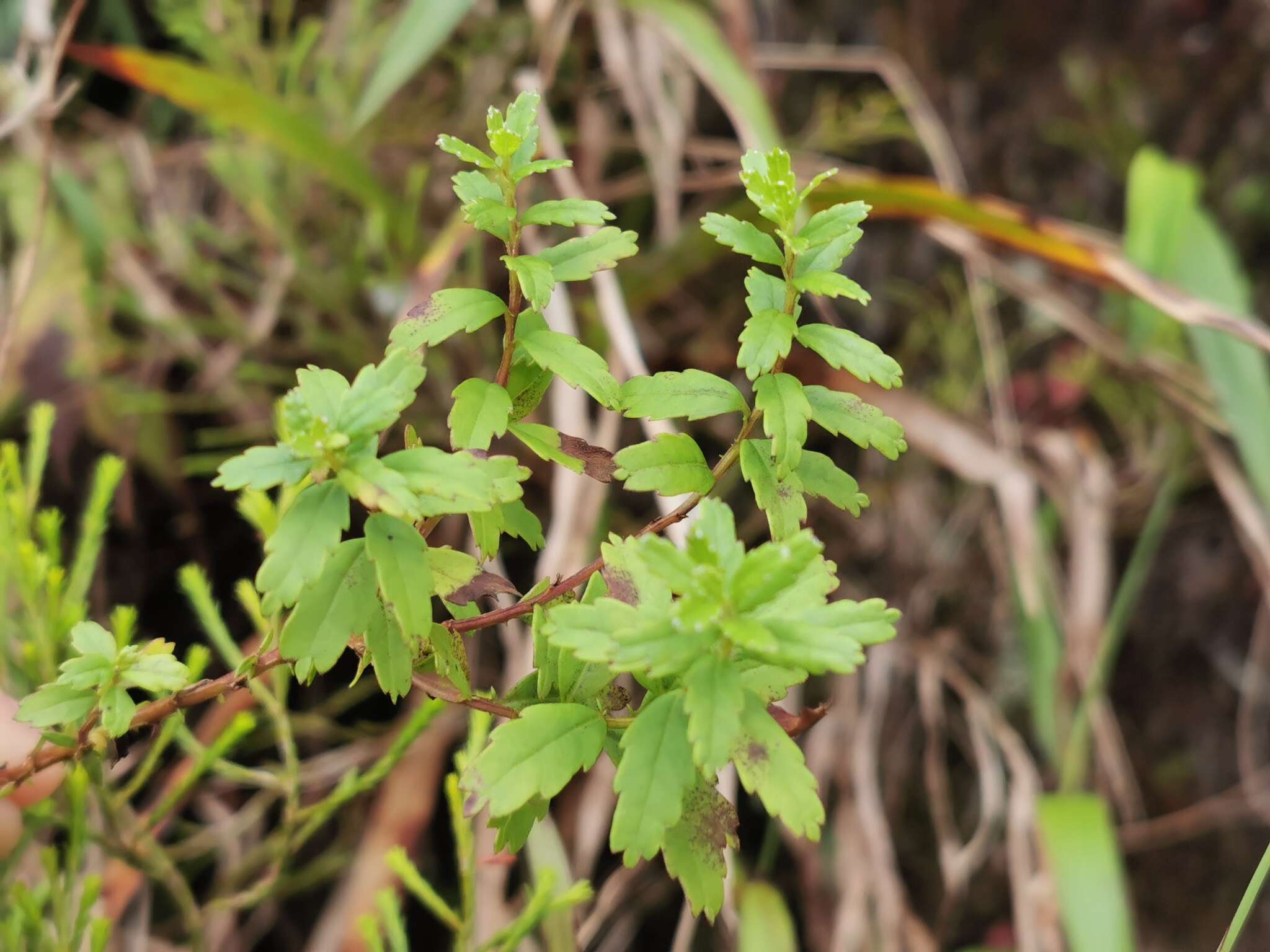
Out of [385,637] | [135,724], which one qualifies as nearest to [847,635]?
[385,637]

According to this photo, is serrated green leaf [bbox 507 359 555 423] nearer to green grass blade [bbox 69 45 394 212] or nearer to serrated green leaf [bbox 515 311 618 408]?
serrated green leaf [bbox 515 311 618 408]

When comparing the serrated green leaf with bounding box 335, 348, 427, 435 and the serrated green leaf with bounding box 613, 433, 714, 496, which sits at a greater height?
the serrated green leaf with bounding box 613, 433, 714, 496

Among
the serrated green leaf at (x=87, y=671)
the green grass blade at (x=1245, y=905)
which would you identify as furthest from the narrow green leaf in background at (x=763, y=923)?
the serrated green leaf at (x=87, y=671)

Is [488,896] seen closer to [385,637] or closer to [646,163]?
[385,637]

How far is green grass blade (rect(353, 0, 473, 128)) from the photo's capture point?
2.75 ft

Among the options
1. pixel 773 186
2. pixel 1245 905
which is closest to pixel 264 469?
pixel 773 186

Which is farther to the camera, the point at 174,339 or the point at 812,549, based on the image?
the point at 174,339

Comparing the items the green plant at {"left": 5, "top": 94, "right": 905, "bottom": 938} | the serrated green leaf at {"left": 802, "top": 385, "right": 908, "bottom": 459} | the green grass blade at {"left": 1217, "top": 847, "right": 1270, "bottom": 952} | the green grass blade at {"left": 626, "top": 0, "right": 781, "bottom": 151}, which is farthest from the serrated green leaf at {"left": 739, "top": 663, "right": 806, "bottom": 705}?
the green grass blade at {"left": 626, "top": 0, "right": 781, "bottom": 151}

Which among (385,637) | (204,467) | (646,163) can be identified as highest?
(646,163)

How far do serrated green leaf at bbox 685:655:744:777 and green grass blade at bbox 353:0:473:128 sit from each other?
68cm

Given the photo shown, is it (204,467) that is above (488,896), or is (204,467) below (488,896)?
above

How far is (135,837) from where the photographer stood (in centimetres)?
60

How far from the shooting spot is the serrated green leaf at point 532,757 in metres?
0.36

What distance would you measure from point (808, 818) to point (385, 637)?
178 mm
